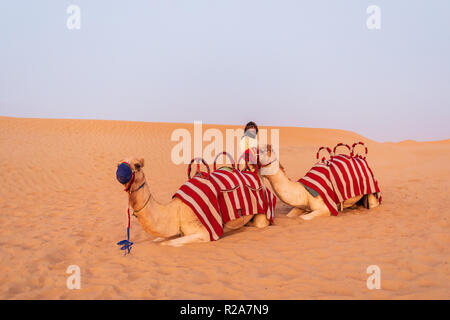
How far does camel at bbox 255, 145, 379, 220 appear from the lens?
200 inches

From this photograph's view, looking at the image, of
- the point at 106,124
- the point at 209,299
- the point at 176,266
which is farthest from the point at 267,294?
the point at 106,124

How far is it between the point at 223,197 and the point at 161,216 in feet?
3.37

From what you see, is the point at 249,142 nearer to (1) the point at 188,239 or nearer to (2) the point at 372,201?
(1) the point at 188,239

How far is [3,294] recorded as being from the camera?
3020 mm

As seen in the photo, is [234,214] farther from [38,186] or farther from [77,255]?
[38,186]

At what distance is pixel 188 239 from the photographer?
13.8ft

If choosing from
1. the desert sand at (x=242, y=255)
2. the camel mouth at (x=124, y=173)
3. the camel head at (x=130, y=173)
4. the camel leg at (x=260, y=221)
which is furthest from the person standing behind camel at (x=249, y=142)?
the camel mouth at (x=124, y=173)

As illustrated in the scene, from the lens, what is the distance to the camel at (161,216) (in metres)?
3.71

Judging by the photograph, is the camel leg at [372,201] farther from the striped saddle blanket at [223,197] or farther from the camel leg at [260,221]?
the camel leg at [260,221]

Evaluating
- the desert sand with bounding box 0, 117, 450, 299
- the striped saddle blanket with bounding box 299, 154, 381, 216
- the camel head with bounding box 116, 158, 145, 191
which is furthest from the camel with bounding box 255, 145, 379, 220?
the camel head with bounding box 116, 158, 145, 191

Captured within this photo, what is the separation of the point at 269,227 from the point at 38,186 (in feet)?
28.3

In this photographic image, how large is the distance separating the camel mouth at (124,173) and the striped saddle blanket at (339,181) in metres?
3.36

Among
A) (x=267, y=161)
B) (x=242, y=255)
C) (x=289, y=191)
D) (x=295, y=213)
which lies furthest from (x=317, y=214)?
(x=242, y=255)

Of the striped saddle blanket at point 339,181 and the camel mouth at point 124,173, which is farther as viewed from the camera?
the striped saddle blanket at point 339,181
